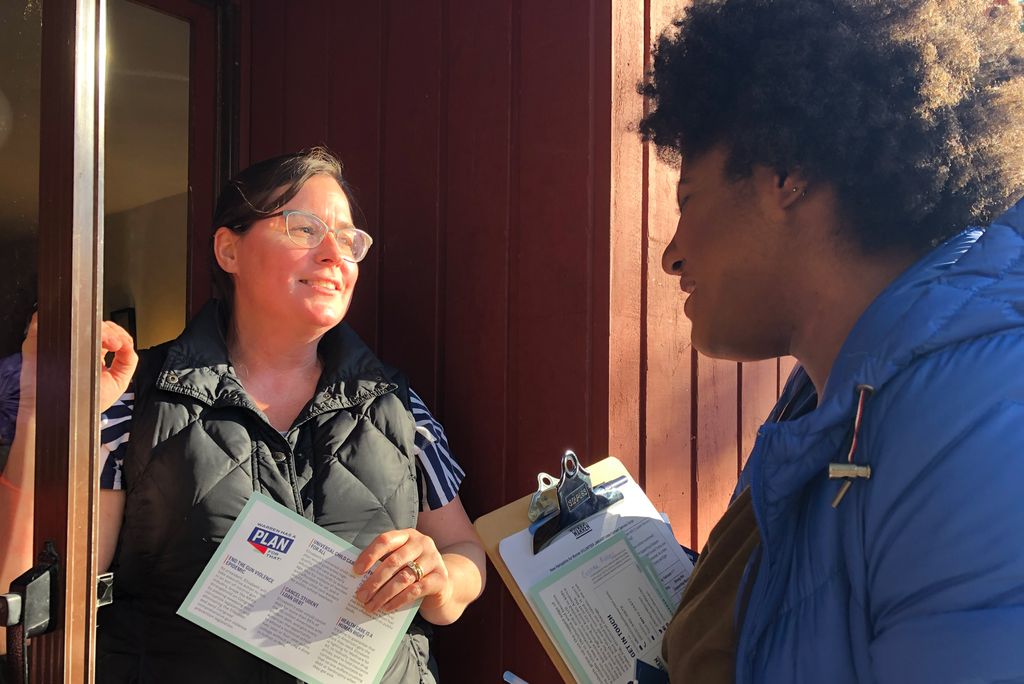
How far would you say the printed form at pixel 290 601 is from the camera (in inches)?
56.4

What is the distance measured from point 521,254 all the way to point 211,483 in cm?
102

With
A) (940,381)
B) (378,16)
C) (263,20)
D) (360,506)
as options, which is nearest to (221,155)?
(263,20)

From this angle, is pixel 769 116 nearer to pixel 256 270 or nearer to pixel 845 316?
pixel 845 316

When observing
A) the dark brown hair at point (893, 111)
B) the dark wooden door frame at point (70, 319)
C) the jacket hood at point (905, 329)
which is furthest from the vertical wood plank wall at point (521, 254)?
the dark wooden door frame at point (70, 319)

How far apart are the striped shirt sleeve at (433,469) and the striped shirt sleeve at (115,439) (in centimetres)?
63

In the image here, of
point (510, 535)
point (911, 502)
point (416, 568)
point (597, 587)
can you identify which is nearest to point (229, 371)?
point (416, 568)

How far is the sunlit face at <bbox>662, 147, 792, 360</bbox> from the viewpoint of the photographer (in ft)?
3.91

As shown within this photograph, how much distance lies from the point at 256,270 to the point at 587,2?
3.60ft

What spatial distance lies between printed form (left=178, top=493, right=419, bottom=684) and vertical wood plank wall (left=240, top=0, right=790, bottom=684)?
2.34ft

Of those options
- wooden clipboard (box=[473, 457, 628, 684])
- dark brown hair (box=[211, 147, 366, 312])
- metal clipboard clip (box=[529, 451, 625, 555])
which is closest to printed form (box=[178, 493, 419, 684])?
wooden clipboard (box=[473, 457, 628, 684])

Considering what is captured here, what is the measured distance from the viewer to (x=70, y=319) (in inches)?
44.9

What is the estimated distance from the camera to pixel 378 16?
2.58 meters

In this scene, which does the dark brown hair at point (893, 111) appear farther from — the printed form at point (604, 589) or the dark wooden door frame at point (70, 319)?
the dark wooden door frame at point (70, 319)

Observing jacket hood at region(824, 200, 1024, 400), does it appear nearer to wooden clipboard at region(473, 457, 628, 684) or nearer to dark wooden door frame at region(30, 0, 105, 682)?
wooden clipboard at region(473, 457, 628, 684)
